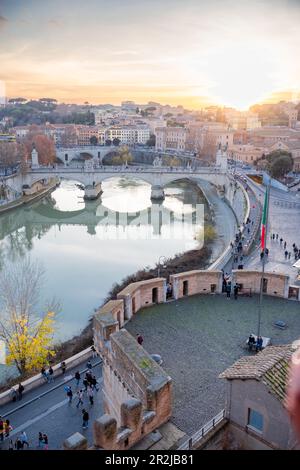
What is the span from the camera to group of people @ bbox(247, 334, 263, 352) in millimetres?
2721

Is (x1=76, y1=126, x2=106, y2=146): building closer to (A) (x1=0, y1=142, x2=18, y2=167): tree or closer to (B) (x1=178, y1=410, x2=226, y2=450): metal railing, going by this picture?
(A) (x1=0, y1=142, x2=18, y2=167): tree

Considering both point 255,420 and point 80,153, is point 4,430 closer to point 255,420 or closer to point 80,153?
point 255,420

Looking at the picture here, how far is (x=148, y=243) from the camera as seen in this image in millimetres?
9344

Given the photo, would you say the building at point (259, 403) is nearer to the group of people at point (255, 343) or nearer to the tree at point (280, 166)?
the group of people at point (255, 343)

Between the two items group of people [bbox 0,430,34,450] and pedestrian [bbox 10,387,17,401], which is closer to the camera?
group of people [bbox 0,430,34,450]

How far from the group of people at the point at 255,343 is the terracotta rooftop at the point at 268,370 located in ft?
2.25

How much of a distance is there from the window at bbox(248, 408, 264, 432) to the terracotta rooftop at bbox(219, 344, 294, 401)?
0.48 ft

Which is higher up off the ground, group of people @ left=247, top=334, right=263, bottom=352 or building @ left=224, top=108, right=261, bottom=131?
building @ left=224, top=108, right=261, bottom=131

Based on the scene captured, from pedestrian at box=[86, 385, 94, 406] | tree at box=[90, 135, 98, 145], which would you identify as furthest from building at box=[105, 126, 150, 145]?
pedestrian at box=[86, 385, 94, 406]

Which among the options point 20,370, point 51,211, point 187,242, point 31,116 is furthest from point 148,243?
point 31,116

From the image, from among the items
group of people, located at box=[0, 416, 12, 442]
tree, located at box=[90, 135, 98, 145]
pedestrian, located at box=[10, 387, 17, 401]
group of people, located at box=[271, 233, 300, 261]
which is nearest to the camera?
group of people, located at box=[0, 416, 12, 442]

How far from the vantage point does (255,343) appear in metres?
2.75

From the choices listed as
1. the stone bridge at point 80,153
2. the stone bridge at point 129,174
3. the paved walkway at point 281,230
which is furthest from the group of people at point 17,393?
the stone bridge at point 80,153

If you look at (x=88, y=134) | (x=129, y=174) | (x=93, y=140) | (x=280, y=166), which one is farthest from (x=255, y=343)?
(x=88, y=134)
